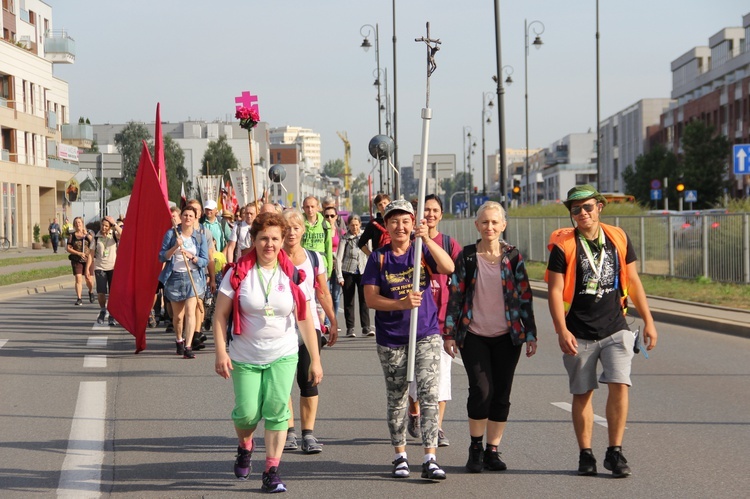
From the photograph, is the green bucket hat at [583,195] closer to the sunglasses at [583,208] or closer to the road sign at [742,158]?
the sunglasses at [583,208]

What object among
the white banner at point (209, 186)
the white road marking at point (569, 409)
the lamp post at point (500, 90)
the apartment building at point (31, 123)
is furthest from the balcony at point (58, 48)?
the white road marking at point (569, 409)

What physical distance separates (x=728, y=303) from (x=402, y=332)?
1307cm

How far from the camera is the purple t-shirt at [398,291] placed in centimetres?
684

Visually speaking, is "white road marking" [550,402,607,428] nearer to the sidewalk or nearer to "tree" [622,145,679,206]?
the sidewalk

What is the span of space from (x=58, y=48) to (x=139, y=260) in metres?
63.9

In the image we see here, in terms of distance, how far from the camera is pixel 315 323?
24.8ft

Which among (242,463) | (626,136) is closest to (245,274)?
(242,463)

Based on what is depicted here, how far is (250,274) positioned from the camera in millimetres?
6367

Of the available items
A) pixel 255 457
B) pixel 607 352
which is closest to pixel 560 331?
pixel 607 352

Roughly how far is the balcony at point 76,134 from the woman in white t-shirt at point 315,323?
6914cm

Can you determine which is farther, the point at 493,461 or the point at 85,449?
the point at 85,449

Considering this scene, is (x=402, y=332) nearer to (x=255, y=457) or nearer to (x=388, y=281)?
(x=388, y=281)

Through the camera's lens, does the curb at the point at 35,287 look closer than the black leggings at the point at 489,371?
No

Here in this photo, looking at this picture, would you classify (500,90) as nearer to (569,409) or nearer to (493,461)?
(569,409)
